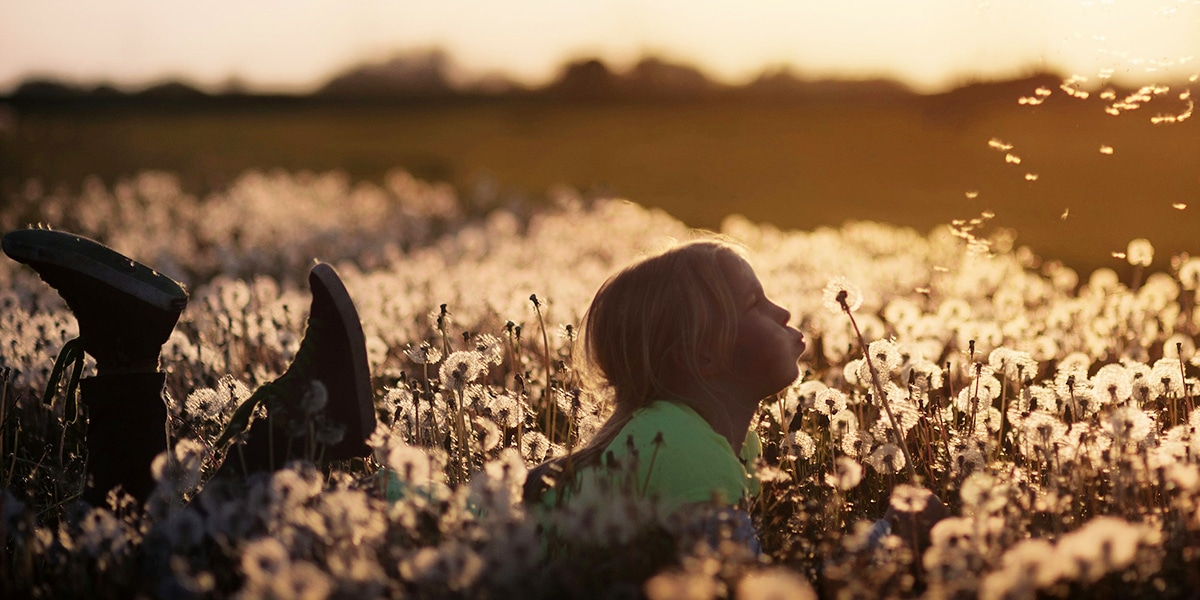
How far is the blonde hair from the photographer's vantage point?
12.1 feet

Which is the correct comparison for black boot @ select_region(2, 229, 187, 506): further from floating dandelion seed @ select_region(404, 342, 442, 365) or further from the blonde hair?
the blonde hair

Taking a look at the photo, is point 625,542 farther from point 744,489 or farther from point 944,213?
point 944,213

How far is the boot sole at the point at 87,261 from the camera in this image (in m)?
3.77

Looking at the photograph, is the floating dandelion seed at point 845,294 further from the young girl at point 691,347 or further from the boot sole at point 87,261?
the boot sole at point 87,261

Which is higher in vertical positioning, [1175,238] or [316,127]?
[316,127]

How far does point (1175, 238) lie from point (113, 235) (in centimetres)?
1241

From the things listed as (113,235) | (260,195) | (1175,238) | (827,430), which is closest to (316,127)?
(260,195)

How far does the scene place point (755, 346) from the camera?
12.2 ft

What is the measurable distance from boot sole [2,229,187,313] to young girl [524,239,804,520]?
1.32 m

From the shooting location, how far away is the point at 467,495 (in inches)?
121

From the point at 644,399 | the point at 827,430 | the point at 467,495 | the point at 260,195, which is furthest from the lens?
the point at 260,195

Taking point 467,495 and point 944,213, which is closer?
point 467,495

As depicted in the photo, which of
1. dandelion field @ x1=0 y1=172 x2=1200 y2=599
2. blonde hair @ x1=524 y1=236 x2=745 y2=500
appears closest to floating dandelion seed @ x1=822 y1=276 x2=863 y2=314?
dandelion field @ x1=0 y1=172 x2=1200 y2=599

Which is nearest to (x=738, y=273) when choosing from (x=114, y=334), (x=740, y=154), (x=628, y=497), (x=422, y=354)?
(x=422, y=354)
